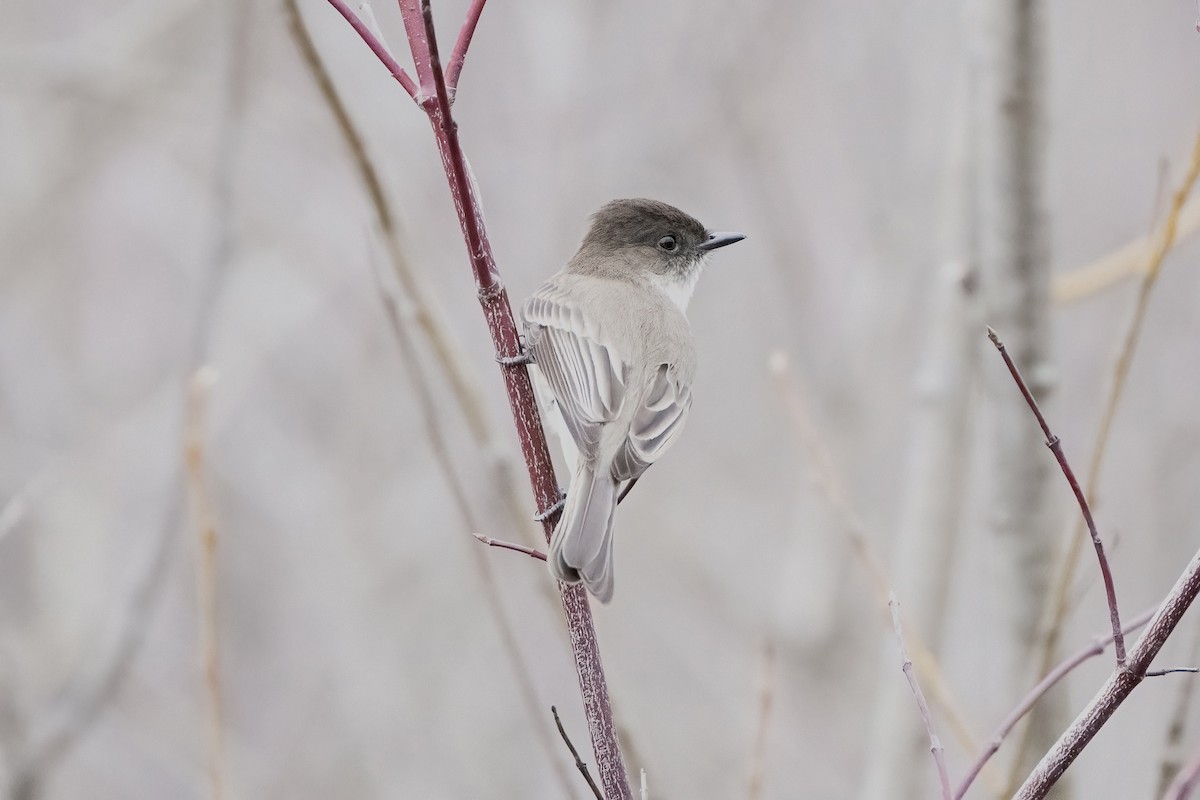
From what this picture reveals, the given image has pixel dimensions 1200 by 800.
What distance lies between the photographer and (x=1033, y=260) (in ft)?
6.91

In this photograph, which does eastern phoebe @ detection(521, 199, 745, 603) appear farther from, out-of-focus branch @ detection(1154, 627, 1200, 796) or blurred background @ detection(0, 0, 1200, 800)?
out-of-focus branch @ detection(1154, 627, 1200, 796)

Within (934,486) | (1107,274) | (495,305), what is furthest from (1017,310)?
(495,305)

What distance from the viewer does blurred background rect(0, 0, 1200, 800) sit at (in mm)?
3492

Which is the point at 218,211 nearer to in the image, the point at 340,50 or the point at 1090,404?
the point at 340,50

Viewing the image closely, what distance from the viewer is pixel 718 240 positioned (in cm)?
294

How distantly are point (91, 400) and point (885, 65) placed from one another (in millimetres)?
3352

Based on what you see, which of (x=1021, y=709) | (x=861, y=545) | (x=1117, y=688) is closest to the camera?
(x=1117, y=688)

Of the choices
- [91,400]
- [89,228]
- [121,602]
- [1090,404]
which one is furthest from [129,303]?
[1090,404]

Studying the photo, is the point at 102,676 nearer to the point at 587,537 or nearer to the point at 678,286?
the point at 587,537

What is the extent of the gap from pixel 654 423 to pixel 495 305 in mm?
798

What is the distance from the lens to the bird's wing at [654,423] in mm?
2154

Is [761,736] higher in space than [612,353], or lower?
lower

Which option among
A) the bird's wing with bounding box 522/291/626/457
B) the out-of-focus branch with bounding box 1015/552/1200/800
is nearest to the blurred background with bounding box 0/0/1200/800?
the bird's wing with bounding box 522/291/626/457

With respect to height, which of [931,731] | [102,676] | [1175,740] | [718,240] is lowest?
[102,676]
